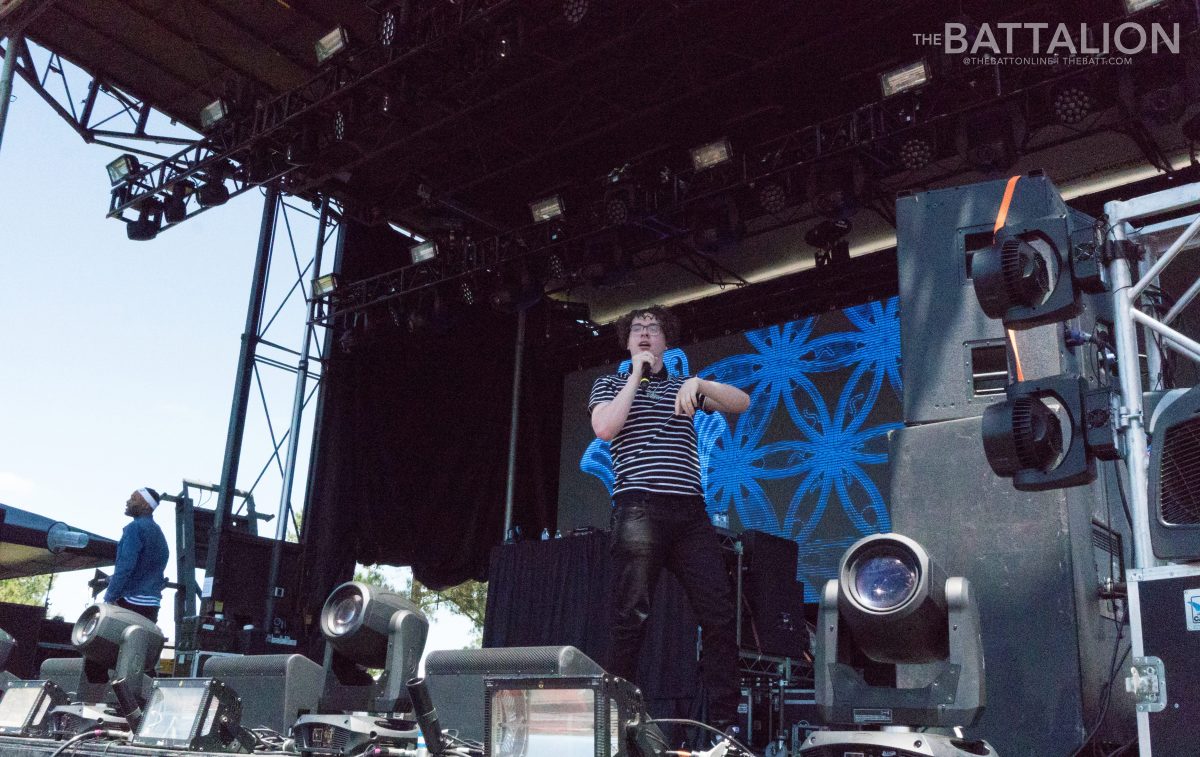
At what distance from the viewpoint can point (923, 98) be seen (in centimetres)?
598

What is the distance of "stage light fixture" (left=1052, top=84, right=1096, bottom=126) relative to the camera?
18.1 ft

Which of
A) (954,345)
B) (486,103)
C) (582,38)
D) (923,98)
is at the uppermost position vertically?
(582,38)

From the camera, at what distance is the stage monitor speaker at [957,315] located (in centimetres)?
292

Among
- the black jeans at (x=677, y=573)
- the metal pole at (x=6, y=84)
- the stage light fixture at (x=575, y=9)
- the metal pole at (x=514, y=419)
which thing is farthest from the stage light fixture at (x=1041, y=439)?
the metal pole at (x=514, y=419)

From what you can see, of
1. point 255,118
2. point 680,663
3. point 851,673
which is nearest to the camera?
point 851,673

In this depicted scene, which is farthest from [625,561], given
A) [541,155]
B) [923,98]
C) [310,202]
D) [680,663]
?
[310,202]

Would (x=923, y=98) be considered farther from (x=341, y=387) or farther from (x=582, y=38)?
(x=341, y=387)

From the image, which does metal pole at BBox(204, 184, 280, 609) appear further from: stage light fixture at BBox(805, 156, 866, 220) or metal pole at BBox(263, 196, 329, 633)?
stage light fixture at BBox(805, 156, 866, 220)

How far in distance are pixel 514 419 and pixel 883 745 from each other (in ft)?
25.5

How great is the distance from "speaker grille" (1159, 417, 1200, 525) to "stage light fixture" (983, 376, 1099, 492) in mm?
181

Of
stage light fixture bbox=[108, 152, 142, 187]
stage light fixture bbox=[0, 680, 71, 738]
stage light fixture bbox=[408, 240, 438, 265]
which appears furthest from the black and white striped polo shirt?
stage light fixture bbox=[108, 152, 142, 187]

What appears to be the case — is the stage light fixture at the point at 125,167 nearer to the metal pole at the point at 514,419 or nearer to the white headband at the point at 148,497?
the metal pole at the point at 514,419

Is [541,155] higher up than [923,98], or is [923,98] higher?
[541,155]

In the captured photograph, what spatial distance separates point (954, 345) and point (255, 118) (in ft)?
19.4
